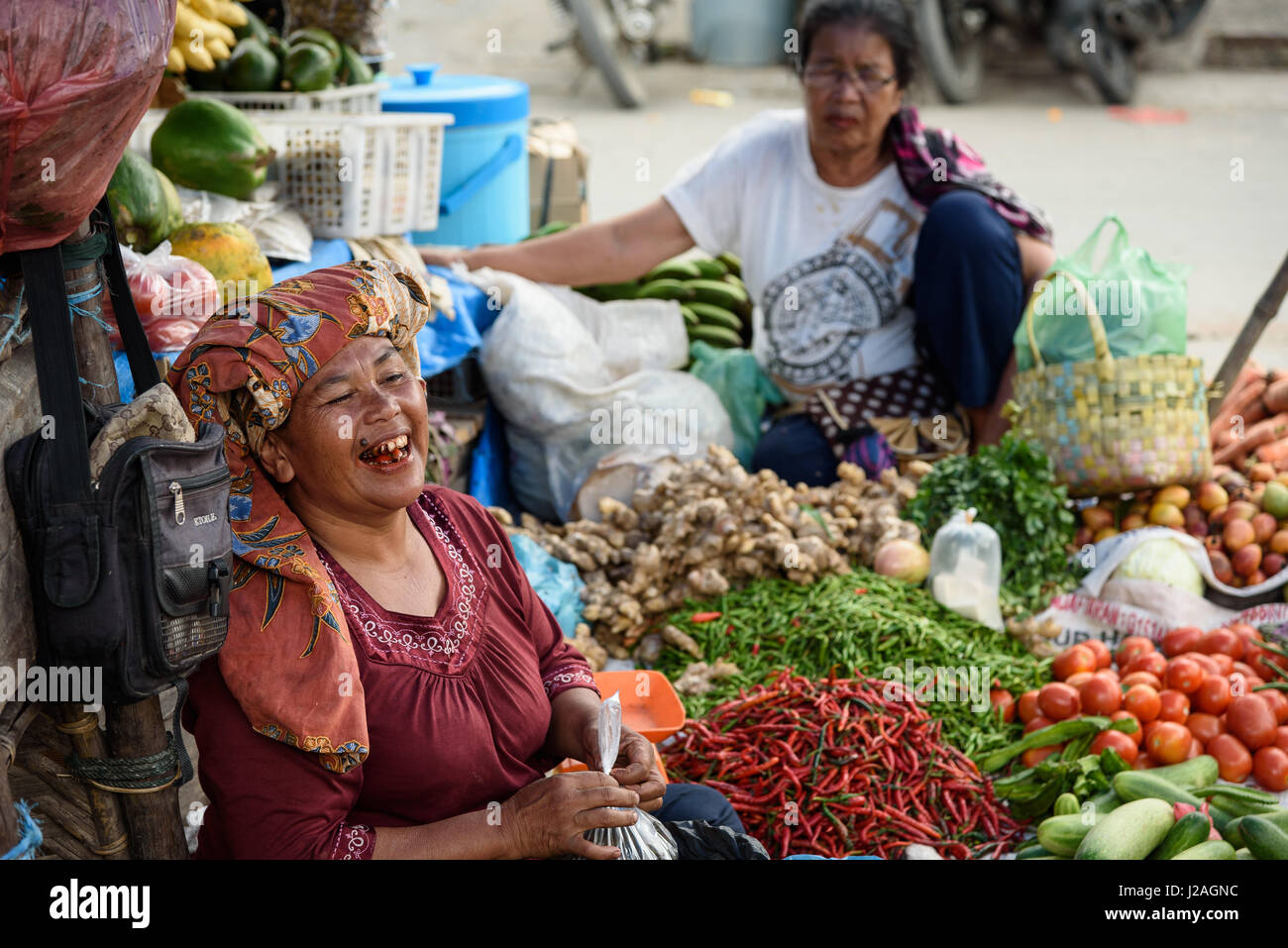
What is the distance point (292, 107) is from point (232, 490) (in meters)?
2.27

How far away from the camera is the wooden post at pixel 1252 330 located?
367cm

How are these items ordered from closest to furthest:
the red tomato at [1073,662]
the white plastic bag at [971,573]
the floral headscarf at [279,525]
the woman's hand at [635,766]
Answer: the floral headscarf at [279,525]
the woman's hand at [635,766]
the red tomato at [1073,662]
the white plastic bag at [971,573]

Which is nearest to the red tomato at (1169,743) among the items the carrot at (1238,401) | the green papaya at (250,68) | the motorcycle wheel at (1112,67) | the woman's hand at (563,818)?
the woman's hand at (563,818)

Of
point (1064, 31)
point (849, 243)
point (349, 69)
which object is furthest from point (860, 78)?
point (1064, 31)

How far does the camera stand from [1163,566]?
339 centimetres

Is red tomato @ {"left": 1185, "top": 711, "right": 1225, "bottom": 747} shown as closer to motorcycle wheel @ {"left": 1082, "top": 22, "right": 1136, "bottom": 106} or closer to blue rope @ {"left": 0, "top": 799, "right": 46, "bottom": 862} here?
blue rope @ {"left": 0, "top": 799, "right": 46, "bottom": 862}

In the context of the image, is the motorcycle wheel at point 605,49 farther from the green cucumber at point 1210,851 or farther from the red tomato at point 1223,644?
the green cucumber at point 1210,851

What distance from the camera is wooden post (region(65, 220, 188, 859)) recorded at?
1517 mm

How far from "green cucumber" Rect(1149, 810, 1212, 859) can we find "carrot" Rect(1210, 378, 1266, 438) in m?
2.15

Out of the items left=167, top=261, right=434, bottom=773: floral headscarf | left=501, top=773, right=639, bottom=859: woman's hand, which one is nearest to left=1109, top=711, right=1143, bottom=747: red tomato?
left=501, top=773, right=639, bottom=859: woman's hand

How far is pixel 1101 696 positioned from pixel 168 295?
212 cm

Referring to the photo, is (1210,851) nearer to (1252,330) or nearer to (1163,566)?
(1163,566)

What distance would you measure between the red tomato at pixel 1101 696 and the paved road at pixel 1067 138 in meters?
3.48

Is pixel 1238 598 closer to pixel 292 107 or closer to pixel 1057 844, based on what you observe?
pixel 1057 844
